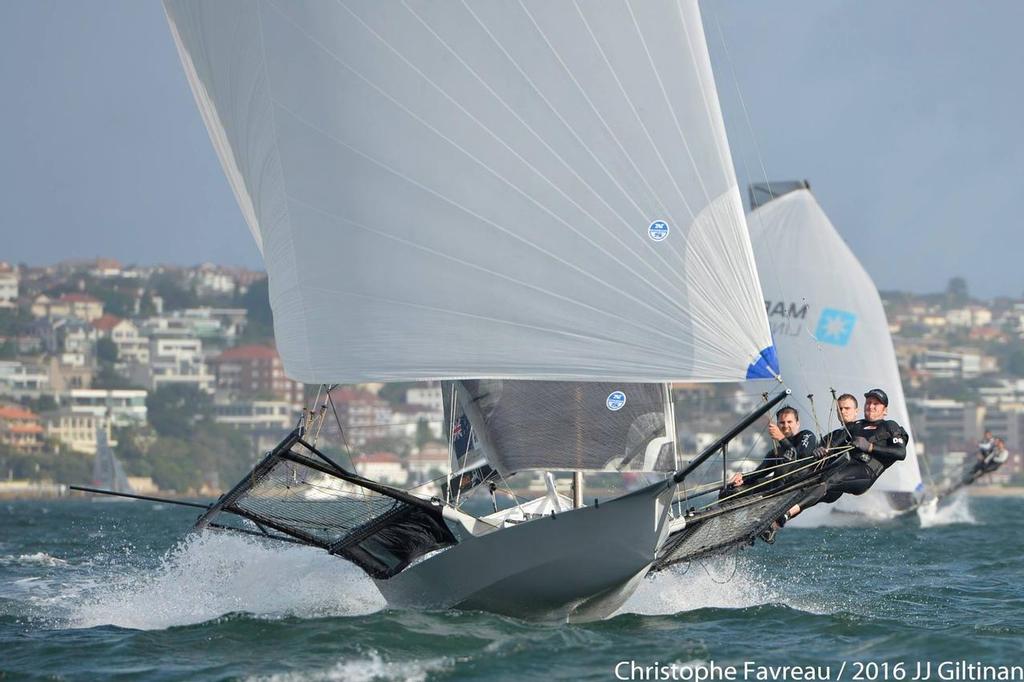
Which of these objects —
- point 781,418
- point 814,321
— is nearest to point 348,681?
point 781,418

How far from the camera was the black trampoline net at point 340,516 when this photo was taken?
1227 cm

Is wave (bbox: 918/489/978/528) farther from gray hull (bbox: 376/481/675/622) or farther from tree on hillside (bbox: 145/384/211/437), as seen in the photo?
tree on hillside (bbox: 145/384/211/437)

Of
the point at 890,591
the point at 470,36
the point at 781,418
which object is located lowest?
the point at 890,591

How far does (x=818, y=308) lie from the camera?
28719mm

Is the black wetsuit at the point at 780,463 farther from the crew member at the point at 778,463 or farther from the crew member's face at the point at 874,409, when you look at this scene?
the crew member's face at the point at 874,409

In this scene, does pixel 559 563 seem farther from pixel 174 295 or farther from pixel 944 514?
pixel 174 295

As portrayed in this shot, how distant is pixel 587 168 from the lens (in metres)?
11.6

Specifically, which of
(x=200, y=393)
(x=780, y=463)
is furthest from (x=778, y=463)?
(x=200, y=393)

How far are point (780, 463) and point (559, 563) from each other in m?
2.05

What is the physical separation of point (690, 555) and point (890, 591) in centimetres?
367

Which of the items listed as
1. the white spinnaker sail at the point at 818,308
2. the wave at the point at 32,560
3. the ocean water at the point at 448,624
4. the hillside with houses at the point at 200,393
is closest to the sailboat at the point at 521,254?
the ocean water at the point at 448,624

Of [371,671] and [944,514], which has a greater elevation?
[371,671]

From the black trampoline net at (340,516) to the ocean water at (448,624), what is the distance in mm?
511

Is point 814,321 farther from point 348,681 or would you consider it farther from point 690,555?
point 348,681
